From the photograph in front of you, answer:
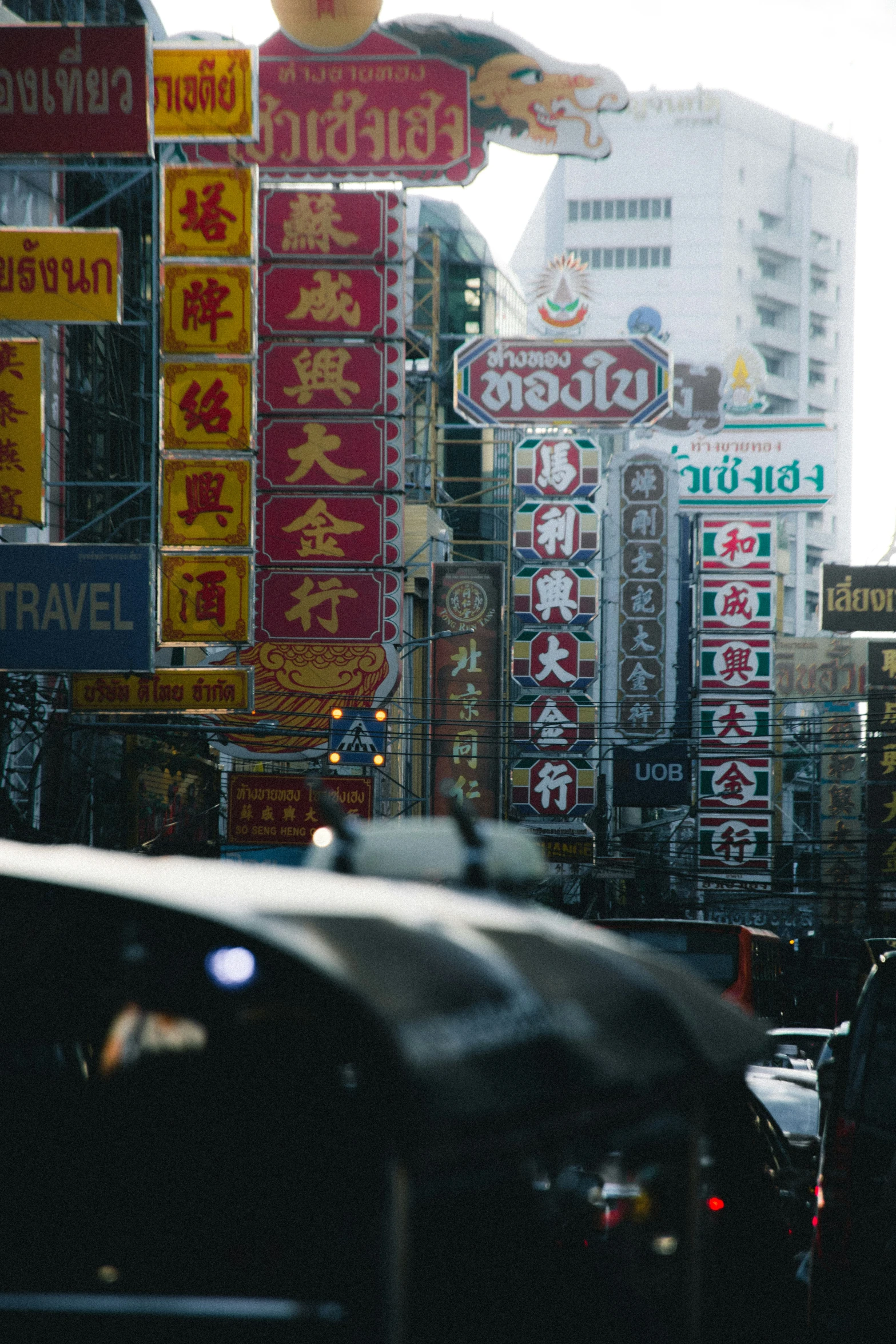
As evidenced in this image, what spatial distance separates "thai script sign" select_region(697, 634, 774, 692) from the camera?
38.7 metres

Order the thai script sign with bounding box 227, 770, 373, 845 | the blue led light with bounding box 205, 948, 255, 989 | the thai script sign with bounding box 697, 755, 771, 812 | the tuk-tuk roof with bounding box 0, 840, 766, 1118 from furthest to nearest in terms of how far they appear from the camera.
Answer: the thai script sign with bounding box 697, 755, 771, 812
the thai script sign with bounding box 227, 770, 373, 845
the blue led light with bounding box 205, 948, 255, 989
the tuk-tuk roof with bounding box 0, 840, 766, 1118

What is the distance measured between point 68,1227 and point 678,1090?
115 centimetres

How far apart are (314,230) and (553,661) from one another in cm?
1329

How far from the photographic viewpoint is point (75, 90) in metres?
15.7

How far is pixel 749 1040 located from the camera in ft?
9.82

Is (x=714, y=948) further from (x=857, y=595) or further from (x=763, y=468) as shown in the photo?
(x=857, y=595)

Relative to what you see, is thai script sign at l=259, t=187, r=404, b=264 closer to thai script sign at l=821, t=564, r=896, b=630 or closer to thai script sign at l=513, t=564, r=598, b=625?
thai script sign at l=513, t=564, r=598, b=625

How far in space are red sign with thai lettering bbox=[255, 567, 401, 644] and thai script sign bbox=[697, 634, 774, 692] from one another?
19.1 m

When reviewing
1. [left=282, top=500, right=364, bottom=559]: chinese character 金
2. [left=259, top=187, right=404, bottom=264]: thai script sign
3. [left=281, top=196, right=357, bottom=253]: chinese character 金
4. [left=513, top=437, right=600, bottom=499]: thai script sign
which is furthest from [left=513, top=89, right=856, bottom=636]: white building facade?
[left=282, top=500, right=364, bottom=559]: chinese character 金

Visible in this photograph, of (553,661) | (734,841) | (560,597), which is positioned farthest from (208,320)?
(734,841)

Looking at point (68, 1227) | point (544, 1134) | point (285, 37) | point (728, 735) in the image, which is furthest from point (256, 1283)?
point (728, 735)

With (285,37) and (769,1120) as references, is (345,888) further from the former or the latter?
(285,37)

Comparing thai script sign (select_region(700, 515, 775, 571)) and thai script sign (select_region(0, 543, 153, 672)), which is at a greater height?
thai script sign (select_region(700, 515, 775, 571))

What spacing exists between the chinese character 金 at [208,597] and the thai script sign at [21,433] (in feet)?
8.70
